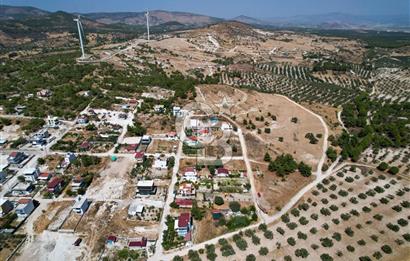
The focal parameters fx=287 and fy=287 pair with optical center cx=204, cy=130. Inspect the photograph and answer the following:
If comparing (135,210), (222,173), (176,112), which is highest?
(176,112)

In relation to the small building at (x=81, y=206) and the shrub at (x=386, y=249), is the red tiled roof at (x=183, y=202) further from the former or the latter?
the shrub at (x=386, y=249)

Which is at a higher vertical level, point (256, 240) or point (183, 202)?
point (183, 202)

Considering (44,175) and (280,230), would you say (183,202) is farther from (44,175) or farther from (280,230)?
(44,175)

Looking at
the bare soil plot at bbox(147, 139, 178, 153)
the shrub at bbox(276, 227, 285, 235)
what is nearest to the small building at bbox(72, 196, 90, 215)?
the bare soil plot at bbox(147, 139, 178, 153)

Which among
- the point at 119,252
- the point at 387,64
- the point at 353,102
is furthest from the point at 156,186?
the point at 387,64

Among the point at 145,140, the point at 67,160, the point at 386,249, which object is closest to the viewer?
the point at 386,249

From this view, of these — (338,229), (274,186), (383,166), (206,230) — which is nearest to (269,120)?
(383,166)
